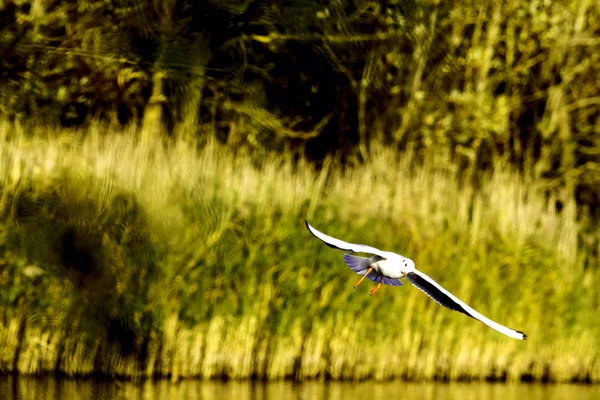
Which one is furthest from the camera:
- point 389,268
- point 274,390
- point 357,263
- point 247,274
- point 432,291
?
point 247,274

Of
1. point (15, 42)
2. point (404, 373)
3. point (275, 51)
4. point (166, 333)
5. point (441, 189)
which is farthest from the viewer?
point (275, 51)

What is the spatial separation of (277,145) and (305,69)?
136 cm

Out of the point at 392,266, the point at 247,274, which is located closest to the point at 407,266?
the point at 392,266

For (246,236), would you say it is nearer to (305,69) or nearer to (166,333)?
(166,333)

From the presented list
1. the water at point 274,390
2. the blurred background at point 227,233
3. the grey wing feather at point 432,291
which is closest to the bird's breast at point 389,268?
the grey wing feather at point 432,291

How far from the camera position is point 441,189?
12.7 metres

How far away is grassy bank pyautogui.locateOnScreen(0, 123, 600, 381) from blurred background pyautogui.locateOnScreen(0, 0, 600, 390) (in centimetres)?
2

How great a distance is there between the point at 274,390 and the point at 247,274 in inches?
36.6

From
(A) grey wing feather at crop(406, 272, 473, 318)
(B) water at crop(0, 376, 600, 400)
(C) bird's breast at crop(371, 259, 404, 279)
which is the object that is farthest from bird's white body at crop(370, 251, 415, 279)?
(B) water at crop(0, 376, 600, 400)

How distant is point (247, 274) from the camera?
11484mm

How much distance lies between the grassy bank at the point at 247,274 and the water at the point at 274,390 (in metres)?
0.12

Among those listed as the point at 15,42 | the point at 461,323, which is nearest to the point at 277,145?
the point at 15,42

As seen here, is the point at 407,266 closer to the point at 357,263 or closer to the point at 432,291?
the point at 357,263

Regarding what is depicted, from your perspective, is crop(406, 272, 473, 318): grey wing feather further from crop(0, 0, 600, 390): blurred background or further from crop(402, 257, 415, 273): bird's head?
crop(0, 0, 600, 390): blurred background
